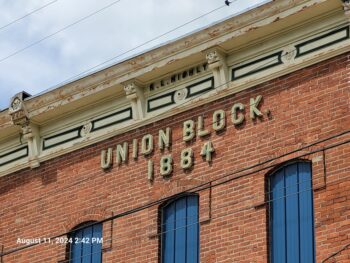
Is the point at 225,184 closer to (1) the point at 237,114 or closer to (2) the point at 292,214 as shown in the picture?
(1) the point at 237,114

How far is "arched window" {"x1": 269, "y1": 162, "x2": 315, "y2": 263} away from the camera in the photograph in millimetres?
21266

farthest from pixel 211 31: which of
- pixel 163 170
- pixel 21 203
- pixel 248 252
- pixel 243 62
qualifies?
pixel 21 203

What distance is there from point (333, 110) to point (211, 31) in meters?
3.25

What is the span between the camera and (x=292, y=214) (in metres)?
21.7

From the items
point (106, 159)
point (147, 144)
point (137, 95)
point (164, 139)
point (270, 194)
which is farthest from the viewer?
point (106, 159)

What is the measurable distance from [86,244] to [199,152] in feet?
11.2

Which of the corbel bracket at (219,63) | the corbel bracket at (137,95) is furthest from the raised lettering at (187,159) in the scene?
the corbel bracket at (137,95)

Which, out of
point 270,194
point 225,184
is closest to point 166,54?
point 225,184

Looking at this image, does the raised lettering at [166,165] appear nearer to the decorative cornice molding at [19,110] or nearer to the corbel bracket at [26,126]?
the corbel bracket at [26,126]

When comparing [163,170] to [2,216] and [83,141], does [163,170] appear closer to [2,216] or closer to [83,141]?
[83,141]

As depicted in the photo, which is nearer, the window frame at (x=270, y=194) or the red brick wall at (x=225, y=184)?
the red brick wall at (x=225, y=184)

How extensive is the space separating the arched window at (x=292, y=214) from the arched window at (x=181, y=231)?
6.03 ft

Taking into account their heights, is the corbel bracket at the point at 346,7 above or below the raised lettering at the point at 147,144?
above

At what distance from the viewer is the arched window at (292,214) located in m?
21.3
